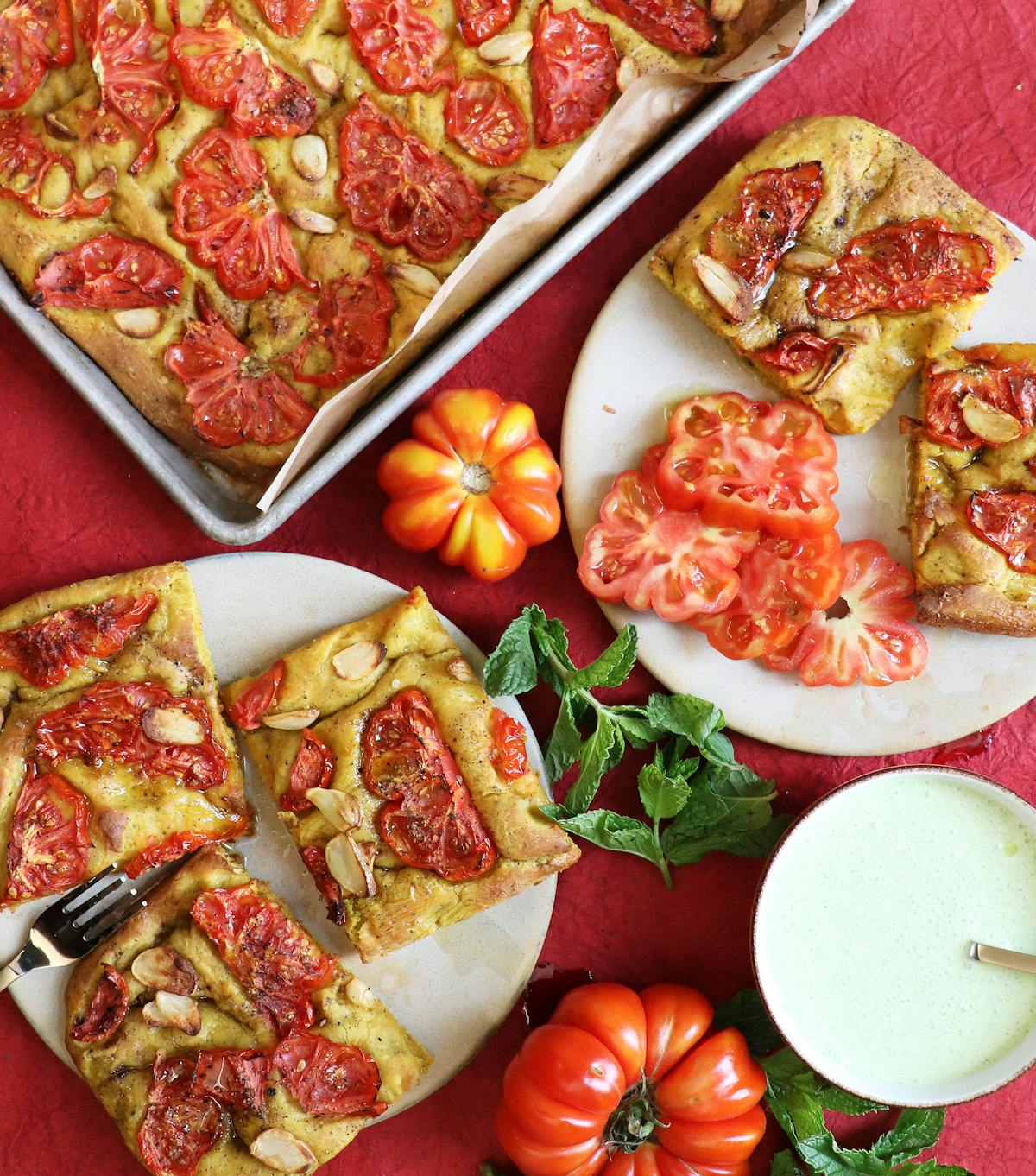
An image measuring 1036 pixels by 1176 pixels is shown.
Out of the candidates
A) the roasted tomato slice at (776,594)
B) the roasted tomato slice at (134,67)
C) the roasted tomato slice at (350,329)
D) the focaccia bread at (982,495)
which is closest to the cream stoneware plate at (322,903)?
the roasted tomato slice at (350,329)

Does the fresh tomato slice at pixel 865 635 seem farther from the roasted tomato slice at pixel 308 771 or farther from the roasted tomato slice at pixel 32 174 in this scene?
the roasted tomato slice at pixel 32 174

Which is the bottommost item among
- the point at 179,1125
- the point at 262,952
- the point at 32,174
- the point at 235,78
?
the point at 179,1125

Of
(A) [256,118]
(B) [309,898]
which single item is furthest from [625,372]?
(B) [309,898]

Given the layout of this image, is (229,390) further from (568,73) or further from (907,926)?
(907,926)

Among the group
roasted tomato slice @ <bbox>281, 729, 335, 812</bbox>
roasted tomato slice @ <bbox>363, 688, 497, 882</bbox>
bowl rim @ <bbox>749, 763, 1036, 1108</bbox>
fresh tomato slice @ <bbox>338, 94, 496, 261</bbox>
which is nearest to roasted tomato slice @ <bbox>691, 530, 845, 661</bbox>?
bowl rim @ <bbox>749, 763, 1036, 1108</bbox>

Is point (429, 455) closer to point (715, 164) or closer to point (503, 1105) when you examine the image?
point (715, 164)

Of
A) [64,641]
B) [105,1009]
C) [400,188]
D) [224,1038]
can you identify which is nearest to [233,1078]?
[224,1038]

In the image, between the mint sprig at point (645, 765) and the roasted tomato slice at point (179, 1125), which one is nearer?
the roasted tomato slice at point (179, 1125)
